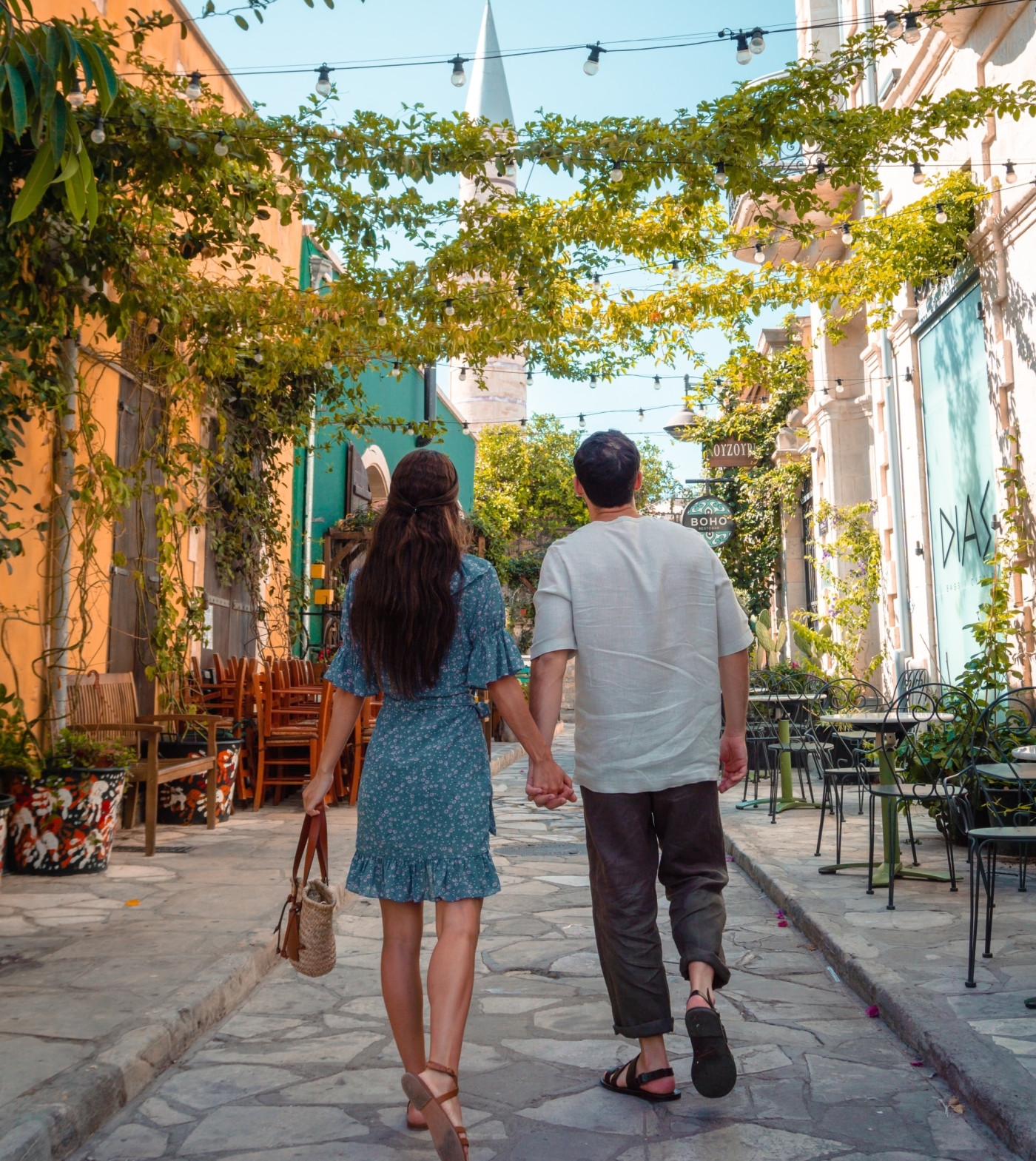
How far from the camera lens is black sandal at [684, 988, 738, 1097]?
292 cm

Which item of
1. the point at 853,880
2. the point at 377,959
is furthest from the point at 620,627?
the point at 853,880

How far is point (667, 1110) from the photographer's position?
316 centimetres

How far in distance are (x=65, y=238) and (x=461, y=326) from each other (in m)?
3.92

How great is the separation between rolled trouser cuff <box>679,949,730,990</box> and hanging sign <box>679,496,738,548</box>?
1410cm

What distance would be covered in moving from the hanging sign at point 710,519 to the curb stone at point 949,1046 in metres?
12.4

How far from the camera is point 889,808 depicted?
5.63m

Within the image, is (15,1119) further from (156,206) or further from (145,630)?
(145,630)

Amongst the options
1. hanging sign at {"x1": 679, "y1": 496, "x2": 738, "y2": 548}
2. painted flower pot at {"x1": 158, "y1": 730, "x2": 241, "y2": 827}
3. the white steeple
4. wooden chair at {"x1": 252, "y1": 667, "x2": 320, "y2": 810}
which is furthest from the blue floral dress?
the white steeple

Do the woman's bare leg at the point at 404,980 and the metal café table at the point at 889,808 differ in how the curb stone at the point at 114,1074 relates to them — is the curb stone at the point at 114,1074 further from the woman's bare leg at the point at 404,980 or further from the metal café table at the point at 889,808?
the metal café table at the point at 889,808

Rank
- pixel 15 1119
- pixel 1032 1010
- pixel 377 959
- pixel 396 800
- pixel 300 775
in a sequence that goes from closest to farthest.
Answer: pixel 15 1119 → pixel 396 800 → pixel 1032 1010 → pixel 377 959 → pixel 300 775

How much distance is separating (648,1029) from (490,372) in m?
35.4

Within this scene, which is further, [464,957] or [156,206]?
[156,206]

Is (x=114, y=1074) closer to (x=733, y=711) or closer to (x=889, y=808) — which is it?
(x=733, y=711)

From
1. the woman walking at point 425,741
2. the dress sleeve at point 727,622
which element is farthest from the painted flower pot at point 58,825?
the dress sleeve at point 727,622
